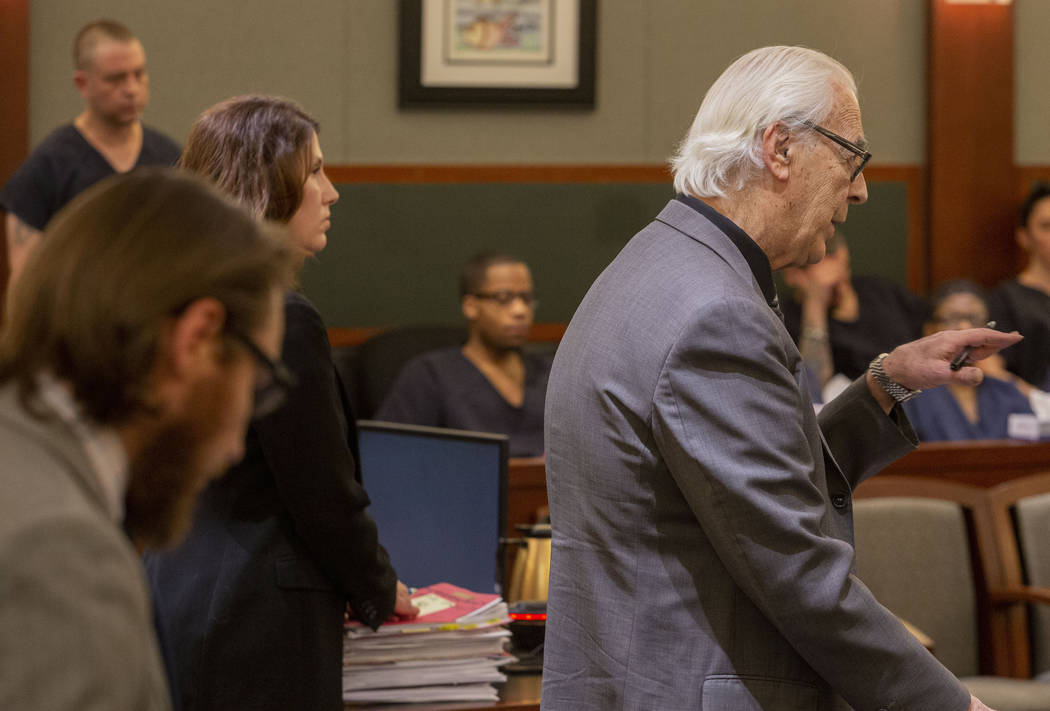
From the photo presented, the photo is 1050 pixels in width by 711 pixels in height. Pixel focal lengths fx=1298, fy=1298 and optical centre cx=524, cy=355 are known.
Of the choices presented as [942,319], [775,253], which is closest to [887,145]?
[942,319]

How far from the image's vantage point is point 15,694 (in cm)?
67

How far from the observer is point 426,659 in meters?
1.94

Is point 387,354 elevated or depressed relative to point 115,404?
depressed

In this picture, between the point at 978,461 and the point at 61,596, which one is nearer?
the point at 61,596

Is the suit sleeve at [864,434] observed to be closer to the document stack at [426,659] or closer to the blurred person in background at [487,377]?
the document stack at [426,659]

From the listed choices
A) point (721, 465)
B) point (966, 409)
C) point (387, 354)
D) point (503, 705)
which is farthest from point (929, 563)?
point (387, 354)

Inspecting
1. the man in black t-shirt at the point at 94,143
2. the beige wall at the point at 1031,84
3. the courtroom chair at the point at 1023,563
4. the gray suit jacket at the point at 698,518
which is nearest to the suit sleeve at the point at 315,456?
the gray suit jacket at the point at 698,518

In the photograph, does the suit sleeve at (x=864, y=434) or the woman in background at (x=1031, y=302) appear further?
the woman in background at (x=1031, y=302)

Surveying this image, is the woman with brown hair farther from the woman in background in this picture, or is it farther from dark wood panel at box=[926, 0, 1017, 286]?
dark wood panel at box=[926, 0, 1017, 286]

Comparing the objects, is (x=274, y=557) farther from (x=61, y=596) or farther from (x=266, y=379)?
(x=61, y=596)

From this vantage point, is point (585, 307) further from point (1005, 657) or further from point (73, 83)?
point (73, 83)

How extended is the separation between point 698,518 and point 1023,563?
2.14m

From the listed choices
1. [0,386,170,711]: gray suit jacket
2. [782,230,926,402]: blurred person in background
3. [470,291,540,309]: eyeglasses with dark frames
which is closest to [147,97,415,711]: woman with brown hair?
[0,386,170,711]: gray suit jacket

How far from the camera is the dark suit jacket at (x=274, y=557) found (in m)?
1.66
